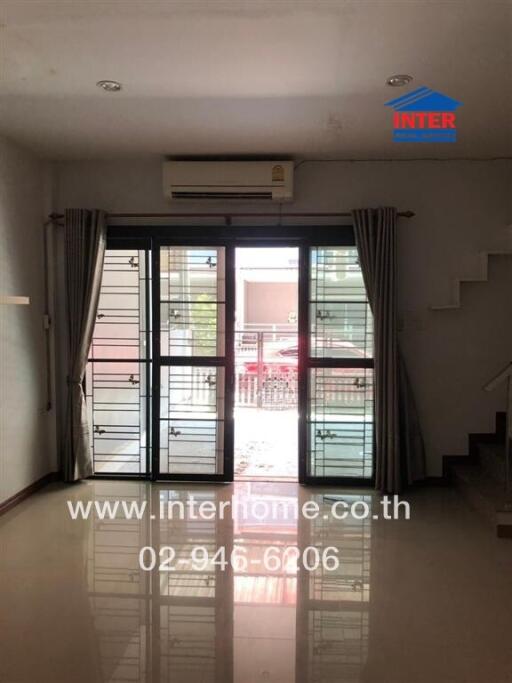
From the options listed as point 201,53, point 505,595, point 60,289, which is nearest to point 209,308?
point 60,289

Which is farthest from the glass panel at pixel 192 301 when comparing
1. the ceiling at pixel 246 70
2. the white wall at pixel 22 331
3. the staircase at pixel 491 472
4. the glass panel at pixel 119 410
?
the staircase at pixel 491 472

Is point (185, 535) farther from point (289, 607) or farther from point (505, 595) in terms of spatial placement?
point (505, 595)

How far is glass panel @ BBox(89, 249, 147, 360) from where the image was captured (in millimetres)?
4262

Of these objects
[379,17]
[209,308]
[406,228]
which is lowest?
[209,308]

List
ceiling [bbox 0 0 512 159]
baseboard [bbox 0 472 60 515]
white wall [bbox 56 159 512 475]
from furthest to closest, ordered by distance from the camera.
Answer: white wall [bbox 56 159 512 475] < baseboard [bbox 0 472 60 515] < ceiling [bbox 0 0 512 159]

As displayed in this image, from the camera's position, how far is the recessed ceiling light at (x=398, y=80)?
262 centimetres

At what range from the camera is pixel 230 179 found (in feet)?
12.9

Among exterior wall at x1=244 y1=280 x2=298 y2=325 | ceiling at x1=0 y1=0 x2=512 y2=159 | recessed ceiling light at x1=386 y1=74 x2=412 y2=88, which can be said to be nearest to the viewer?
ceiling at x1=0 y1=0 x2=512 y2=159

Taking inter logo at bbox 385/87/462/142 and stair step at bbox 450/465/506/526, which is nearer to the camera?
inter logo at bbox 385/87/462/142

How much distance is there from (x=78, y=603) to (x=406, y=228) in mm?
3429

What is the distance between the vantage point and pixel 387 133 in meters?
3.45

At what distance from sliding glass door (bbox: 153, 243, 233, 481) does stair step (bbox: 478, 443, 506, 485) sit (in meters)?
2.01

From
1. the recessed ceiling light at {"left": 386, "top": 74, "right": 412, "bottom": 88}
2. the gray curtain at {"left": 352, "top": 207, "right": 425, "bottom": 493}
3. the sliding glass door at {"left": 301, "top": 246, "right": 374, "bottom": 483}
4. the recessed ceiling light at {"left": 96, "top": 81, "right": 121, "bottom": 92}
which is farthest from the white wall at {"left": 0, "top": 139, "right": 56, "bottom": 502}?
the recessed ceiling light at {"left": 386, "top": 74, "right": 412, "bottom": 88}

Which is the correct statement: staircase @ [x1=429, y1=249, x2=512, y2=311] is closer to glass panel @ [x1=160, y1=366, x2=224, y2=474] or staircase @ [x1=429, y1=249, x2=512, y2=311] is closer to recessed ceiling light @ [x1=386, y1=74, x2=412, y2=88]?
recessed ceiling light @ [x1=386, y1=74, x2=412, y2=88]
